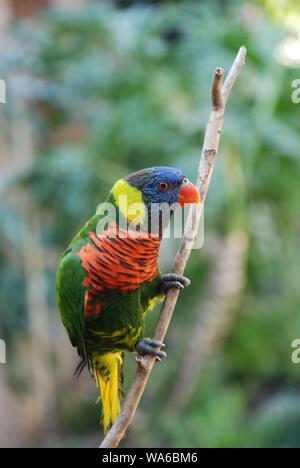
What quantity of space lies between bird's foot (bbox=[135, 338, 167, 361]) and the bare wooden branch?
26 mm

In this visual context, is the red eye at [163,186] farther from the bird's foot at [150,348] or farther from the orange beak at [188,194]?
the bird's foot at [150,348]

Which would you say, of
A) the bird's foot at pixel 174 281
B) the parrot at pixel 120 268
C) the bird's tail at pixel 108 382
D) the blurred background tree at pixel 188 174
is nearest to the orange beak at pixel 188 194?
the parrot at pixel 120 268

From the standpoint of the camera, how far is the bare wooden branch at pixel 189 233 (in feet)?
2.66

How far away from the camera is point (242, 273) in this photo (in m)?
2.07

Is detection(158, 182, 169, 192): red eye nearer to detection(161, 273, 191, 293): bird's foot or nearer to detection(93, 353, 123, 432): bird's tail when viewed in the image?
detection(161, 273, 191, 293): bird's foot

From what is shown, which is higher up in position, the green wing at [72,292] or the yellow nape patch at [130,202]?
the yellow nape patch at [130,202]

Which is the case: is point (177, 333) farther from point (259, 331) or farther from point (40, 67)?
point (40, 67)

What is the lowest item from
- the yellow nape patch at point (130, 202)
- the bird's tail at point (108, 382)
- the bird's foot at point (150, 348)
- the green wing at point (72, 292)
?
the bird's tail at point (108, 382)

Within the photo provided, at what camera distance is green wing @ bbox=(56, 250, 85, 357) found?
0.92 m

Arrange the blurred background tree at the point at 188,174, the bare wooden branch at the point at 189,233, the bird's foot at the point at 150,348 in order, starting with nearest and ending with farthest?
the bare wooden branch at the point at 189,233 → the bird's foot at the point at 150,348 → the blurred background tree at the point at 188,174

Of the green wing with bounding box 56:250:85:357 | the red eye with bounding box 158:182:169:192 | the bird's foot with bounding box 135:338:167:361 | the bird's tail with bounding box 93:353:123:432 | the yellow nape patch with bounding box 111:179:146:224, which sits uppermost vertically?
the red eye with bounding box 158:182:169:192

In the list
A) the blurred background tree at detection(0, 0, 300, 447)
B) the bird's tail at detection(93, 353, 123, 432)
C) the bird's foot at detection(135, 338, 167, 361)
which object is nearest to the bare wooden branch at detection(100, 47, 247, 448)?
the bird's foot at detection(135, 338, 167, 361)

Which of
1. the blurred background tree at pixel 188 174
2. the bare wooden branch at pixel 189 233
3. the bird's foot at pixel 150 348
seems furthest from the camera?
the blurred background tree at pixel 188 174

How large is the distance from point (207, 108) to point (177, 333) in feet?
2.93
